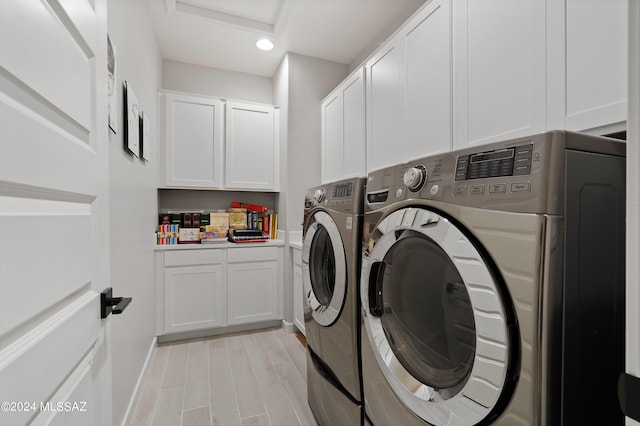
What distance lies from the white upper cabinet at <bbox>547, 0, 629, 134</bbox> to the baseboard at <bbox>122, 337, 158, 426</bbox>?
94.7 inches

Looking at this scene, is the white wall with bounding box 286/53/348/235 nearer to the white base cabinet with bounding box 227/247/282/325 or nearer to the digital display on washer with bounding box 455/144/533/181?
the white base cabinet with bounding box 227/247/282/325

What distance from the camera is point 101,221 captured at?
0.82 m

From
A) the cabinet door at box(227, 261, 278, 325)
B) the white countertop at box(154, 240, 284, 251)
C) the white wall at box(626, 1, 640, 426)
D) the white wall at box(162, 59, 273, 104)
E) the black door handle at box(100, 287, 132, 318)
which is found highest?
the white wall at box(162, 59, 273, 104)

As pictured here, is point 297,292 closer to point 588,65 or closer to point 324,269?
point 324,269

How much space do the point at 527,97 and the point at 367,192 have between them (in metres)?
0.75

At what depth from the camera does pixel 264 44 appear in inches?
110

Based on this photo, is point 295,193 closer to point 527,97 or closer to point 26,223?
point 527,97

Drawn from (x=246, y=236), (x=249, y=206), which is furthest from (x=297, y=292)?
(x=249, y=206)

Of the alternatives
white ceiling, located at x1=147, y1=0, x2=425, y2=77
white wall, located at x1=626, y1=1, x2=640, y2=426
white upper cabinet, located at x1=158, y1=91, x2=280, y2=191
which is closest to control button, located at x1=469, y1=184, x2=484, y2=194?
white wall, located at x1=626, y1=1, x2=640, y2=426

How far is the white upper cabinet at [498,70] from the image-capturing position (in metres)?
1.13

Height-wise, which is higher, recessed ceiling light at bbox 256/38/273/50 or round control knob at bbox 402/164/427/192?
recessed ceiling light at bbox 256/38/273/50

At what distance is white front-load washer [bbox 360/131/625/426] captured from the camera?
0.57 meters

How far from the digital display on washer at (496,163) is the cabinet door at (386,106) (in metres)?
1.15

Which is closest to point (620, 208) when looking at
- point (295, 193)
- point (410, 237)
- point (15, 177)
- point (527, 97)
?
point (410, 237)
